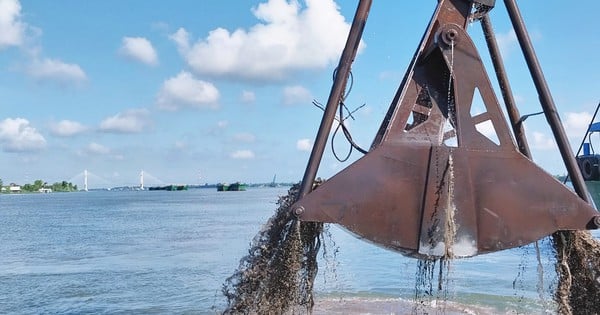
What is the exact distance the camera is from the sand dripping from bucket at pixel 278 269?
558 centimetres

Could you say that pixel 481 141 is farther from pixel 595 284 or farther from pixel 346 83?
pixel 595 284

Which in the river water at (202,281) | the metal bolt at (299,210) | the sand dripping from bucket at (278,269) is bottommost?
the river water at (202,281)

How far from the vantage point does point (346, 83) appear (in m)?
5.40

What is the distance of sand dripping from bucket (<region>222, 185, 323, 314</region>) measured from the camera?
558 centimetres

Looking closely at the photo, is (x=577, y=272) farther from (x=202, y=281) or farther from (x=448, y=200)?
(x=202, y=281)

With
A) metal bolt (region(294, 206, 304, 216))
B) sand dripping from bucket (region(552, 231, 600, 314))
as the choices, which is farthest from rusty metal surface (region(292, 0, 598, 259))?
sand dripping from bucket (region(552, 231, 600, 314))

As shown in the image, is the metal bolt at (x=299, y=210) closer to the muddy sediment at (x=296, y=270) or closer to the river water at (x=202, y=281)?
the muddy sediment at (x=296, y=270)

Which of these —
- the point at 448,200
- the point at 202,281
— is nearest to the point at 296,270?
the point at 448,200

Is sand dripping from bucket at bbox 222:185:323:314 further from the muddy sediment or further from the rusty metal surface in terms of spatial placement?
the rusty metal surface

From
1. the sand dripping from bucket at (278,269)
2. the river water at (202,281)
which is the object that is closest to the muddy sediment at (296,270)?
the sand dripping from bucket at (278,269)

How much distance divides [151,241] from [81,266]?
10667 mm

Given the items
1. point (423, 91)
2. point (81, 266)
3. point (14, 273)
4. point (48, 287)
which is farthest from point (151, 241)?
point (423, 91)

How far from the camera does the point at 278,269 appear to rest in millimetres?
5625

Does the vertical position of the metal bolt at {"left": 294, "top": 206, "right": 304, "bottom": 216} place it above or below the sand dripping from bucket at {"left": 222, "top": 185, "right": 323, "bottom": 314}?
above
